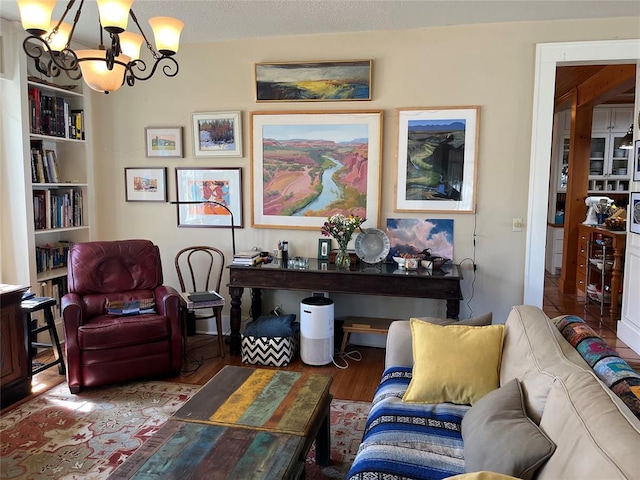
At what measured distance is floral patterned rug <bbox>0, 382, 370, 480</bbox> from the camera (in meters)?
2.39

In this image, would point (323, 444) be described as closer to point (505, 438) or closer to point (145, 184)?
point (505, 438)

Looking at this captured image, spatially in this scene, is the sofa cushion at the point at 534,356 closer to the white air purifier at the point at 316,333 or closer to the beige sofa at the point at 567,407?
the beige sofa at the point at 567,407

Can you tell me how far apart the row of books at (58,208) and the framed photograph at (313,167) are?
1.69 meters

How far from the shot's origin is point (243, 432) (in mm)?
1878

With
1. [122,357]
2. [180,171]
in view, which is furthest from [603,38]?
[122,357]

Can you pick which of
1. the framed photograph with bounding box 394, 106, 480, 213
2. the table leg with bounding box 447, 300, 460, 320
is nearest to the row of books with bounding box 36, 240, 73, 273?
the framed photograph with bounding box 394, 106, 480, 213

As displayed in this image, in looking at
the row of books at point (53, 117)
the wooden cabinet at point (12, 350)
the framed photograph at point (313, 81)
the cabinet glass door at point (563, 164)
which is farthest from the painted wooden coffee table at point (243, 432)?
the cabinet glass door at point (563, 164)

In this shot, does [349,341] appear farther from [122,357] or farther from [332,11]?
[332,11]

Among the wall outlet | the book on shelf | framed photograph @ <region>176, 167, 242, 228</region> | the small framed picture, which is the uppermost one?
framed photograph @ <region>176, 167, 242, 228</region>

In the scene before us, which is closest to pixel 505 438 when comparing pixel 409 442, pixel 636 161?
pixel 409 442

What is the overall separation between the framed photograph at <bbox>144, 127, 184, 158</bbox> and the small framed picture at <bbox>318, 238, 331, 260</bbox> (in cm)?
154

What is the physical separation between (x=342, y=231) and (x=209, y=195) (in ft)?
4.50

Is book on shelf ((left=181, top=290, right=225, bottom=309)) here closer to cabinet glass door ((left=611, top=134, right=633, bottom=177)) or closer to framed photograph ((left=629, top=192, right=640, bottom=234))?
framed photograph ((left=629, top=192, right=640, bottom=234))

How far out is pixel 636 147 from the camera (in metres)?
3.95
